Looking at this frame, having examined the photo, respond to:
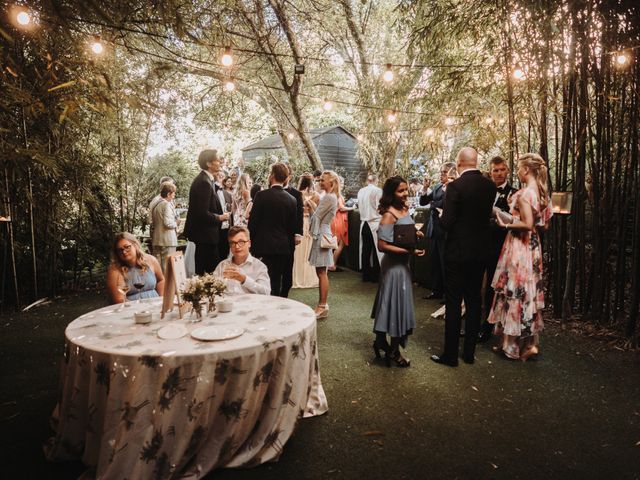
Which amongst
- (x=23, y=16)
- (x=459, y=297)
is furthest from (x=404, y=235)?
(x=23, y=16)

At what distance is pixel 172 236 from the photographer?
5234mm

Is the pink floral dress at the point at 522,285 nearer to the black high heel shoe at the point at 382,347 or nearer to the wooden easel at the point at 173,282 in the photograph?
the black high heel shoe at the point at 382,347

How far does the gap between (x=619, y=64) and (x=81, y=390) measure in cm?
423

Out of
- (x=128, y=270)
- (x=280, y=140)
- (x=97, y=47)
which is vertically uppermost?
(x=280, y=140)

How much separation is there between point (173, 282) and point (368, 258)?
4.12m

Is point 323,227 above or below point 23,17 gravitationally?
below

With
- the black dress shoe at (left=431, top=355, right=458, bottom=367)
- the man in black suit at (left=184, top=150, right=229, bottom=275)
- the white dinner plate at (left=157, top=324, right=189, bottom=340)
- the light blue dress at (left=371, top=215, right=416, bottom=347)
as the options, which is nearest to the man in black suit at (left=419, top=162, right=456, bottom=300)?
the black dress shoe at (left=431, top=355, right=458, bottom=367)

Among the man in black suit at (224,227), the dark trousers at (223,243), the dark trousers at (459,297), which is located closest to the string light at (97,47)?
the man in black suit at (224,227)

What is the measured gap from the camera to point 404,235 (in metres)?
2.76

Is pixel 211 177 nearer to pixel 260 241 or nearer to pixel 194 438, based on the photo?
pixel 260 241

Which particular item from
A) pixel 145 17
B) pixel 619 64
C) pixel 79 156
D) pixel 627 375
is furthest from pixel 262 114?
pixel 627 375

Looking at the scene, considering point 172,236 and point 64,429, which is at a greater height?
point 172,236

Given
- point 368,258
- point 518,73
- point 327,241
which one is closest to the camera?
point 518,73

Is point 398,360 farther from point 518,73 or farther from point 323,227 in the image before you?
point 518,73
